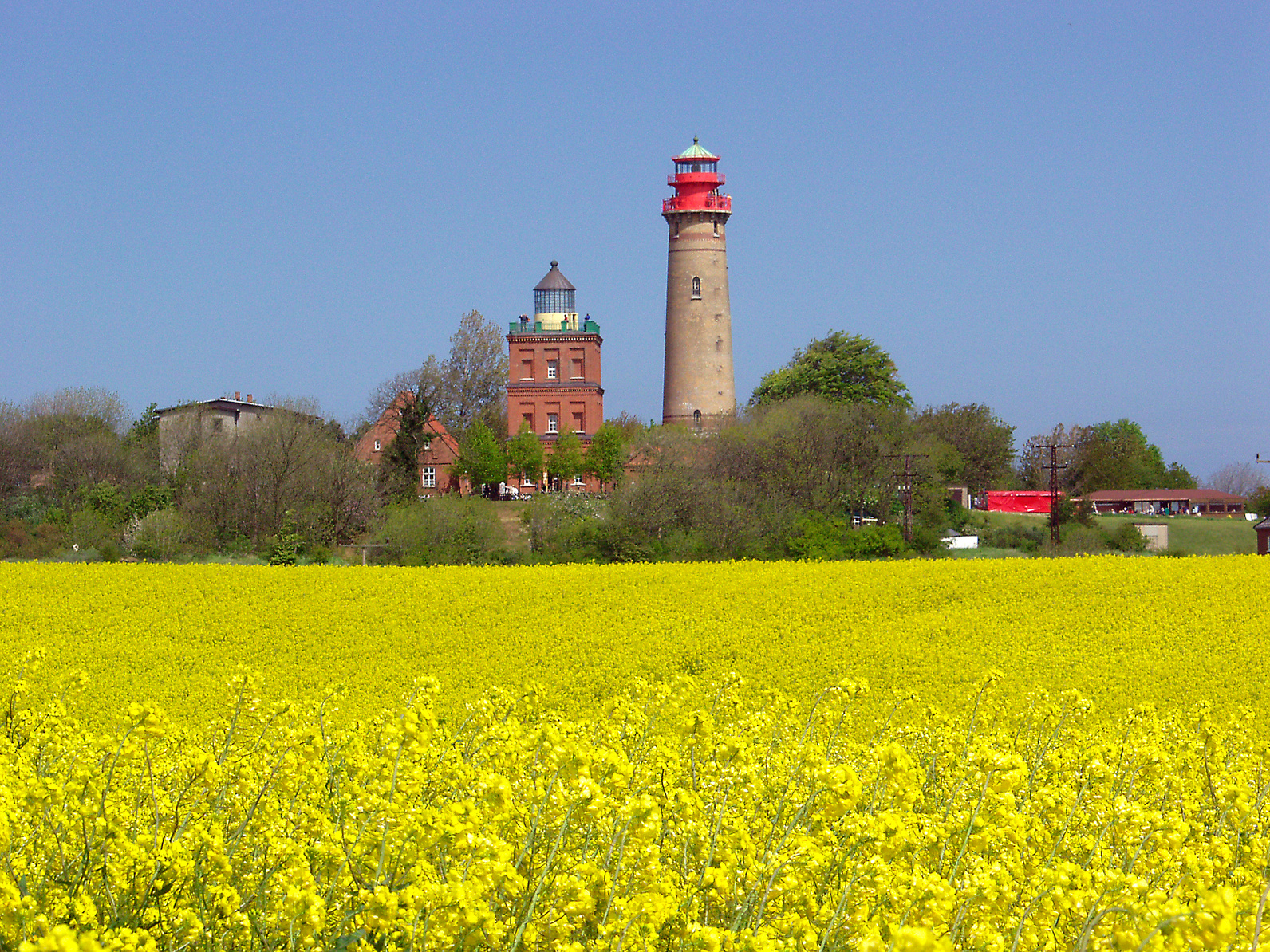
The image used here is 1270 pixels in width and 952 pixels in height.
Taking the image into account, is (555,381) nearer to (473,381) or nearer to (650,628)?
(473,381)

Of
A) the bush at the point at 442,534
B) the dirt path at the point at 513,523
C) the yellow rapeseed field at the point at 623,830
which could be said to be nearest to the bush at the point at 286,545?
the bush at the point at 442,534

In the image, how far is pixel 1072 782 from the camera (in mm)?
6867

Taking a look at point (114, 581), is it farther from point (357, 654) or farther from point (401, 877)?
point (401, 877)

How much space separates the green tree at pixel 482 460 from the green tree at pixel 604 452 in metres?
4.89

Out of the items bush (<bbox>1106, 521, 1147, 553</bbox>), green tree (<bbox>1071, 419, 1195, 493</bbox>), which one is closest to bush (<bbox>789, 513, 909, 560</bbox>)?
bush (<bbox>1106, 521, 1147, 553</bbox>)

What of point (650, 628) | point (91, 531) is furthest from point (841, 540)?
point (91, 531)

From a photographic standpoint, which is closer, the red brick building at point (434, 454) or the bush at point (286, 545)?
the bush at point (286, 545)

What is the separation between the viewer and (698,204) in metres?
63.5

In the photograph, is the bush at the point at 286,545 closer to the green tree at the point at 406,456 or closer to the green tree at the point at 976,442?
the green tree at the point at 406,456

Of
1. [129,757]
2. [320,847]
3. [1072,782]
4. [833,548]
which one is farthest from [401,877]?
[833,548]

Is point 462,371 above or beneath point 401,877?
above

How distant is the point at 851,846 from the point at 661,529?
35666mm

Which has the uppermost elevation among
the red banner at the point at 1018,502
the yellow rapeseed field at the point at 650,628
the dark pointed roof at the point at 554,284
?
the dark pointed roof at the point at 554,284

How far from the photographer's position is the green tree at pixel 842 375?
72.1m
